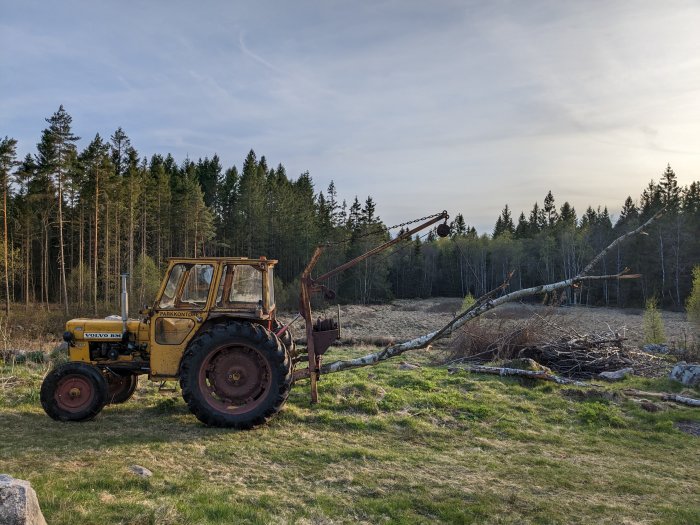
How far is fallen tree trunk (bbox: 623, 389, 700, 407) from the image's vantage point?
9.95m

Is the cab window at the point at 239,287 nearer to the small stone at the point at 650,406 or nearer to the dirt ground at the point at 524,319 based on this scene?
the small stone at the point at 650,406

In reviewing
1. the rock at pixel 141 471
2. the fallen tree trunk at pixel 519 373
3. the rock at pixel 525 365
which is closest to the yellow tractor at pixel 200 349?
the rock at pixel 141 471

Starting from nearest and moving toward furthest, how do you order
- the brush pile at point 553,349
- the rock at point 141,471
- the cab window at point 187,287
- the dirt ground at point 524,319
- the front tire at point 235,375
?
the rock at point 141,471 < the front tire at point 235,375 < the cab window at point 187,287 < the brush pile at point 553,349 < the dirt ground at point 524,319

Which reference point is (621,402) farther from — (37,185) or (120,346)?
(37,185)

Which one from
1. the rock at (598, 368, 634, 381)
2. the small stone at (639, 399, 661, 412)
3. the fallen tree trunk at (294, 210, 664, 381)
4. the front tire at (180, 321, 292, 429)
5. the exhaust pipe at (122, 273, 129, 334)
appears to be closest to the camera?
the fallen tree trunk at (294, 210, 664, 381)

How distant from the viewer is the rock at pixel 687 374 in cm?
1173

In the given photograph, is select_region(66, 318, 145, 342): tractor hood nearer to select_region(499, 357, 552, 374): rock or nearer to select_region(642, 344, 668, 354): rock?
select_region(499, 357, 552, 374): rock

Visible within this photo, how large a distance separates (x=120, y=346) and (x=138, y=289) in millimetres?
26474

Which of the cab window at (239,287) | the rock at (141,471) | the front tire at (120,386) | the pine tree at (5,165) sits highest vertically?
the pine tree at (5,165)

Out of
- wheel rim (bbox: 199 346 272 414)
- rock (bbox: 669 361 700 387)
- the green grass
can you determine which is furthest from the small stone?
wheel rim (bbox: 199 346 272 414)

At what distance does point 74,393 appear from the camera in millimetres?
7652

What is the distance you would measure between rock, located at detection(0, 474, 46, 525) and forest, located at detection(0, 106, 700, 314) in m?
24.1

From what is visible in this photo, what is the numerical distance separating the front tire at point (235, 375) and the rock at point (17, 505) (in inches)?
150

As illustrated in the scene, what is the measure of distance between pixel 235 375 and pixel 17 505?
4.28 m
